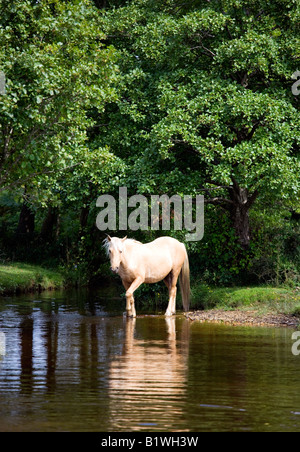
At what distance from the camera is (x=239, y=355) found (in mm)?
10758

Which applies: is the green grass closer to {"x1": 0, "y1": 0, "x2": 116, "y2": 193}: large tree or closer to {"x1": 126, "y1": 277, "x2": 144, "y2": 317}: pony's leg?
{"x1": 126, "y1": 277, "x2": 144, "y2": 317}: pony's leg

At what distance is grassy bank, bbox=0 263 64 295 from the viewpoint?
928 inches

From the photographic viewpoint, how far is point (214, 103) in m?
19.0

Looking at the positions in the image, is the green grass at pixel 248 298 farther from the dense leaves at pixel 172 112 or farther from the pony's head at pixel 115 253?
the pony's head at pixel 115 253

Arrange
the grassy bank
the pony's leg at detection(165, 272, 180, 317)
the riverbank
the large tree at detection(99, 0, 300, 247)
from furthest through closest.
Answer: the grassy bank < the large tree at detection(99, 0, 300, 247) < the pony's leg at detection(165, 272, 180, 317) < the riverbank

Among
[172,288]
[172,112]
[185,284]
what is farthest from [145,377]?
[172,112]

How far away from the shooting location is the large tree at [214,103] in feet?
60.3

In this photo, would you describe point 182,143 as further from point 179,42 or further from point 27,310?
point 27,310

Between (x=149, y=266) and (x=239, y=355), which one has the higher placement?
(x=149, y=266)

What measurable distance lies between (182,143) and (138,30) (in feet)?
13.9

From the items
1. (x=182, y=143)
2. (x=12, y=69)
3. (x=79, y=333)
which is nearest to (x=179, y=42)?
(x=182, y=143)

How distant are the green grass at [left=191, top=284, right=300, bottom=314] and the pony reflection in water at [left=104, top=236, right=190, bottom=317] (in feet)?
3.18

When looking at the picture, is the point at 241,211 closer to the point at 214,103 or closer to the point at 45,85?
the point at 214,103

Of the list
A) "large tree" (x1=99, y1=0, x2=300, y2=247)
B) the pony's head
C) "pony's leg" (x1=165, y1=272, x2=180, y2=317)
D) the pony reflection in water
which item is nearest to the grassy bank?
"large tree" (x1=99, y1=0, x2=300, y2=247)
